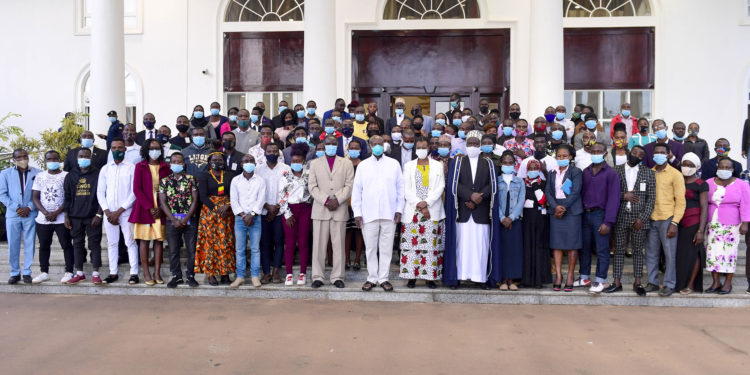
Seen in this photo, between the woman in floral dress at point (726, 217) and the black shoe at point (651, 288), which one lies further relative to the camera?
the black shoe at point (651, 288)

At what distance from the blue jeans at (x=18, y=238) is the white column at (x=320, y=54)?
18.5ft

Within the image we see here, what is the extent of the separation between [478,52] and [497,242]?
306 inches

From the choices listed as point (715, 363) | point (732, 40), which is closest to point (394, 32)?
point (732, 40)

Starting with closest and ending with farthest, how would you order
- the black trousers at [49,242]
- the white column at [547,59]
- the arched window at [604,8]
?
the black trousers at [49,242] → the white column at [547,59] → the arched window at [604,8]

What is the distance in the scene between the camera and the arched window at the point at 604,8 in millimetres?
14656

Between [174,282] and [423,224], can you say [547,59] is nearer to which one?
[423,224]

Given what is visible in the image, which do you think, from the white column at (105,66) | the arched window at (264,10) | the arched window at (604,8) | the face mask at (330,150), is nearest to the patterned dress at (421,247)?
the face mask at (330,150)

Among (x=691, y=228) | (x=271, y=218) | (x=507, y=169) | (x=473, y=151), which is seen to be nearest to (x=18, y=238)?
(x=271, y=218)

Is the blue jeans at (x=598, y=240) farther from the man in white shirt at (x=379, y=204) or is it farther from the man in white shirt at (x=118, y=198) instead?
the man in white shirt at (x=118, y=198)

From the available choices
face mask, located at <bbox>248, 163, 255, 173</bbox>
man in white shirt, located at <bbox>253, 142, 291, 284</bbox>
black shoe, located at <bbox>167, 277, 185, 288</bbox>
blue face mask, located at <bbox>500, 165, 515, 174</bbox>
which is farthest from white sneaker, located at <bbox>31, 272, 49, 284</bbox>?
blue face mask, located at <bbox>500, 165, 515, 174</bbox>

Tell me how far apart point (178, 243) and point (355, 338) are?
3.38m

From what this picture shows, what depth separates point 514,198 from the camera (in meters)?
8.12

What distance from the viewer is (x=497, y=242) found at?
26.8 feet

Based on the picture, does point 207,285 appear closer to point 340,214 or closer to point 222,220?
point 222,220
